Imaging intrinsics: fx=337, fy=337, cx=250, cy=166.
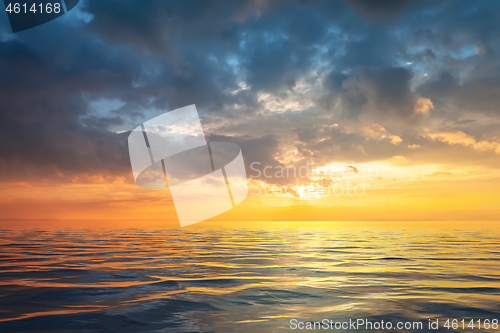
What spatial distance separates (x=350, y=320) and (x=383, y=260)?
1424 centimetres

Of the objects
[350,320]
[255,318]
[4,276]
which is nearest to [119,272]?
[4,276]

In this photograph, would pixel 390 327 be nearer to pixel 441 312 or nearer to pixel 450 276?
pixel 441 312

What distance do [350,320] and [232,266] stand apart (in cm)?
1080

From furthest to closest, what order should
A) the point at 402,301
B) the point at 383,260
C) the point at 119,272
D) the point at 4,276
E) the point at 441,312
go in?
the point at 383,260
the point at 119,272
the point at 4,276
the point at 402,301
the point at 441,312

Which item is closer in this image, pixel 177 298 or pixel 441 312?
pixel 441 312

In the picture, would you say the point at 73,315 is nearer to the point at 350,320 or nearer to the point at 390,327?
the point at 350,320

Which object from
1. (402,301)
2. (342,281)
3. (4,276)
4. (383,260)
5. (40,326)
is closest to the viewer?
(40,326)

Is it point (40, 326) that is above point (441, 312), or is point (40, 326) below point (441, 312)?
above

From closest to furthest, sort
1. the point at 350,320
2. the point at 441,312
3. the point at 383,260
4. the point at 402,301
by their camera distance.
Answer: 1. the point at 350,320
2. the point at 441,312
3. the point at 402,301
4. the point at 383,260

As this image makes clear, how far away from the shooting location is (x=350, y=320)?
9.02 meters

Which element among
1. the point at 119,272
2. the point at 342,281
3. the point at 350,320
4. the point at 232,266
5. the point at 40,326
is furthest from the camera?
the point at 232,266

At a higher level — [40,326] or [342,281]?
[40,326]

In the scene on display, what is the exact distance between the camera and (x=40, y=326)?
8344mm

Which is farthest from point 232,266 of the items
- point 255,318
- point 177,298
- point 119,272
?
point 255,318
